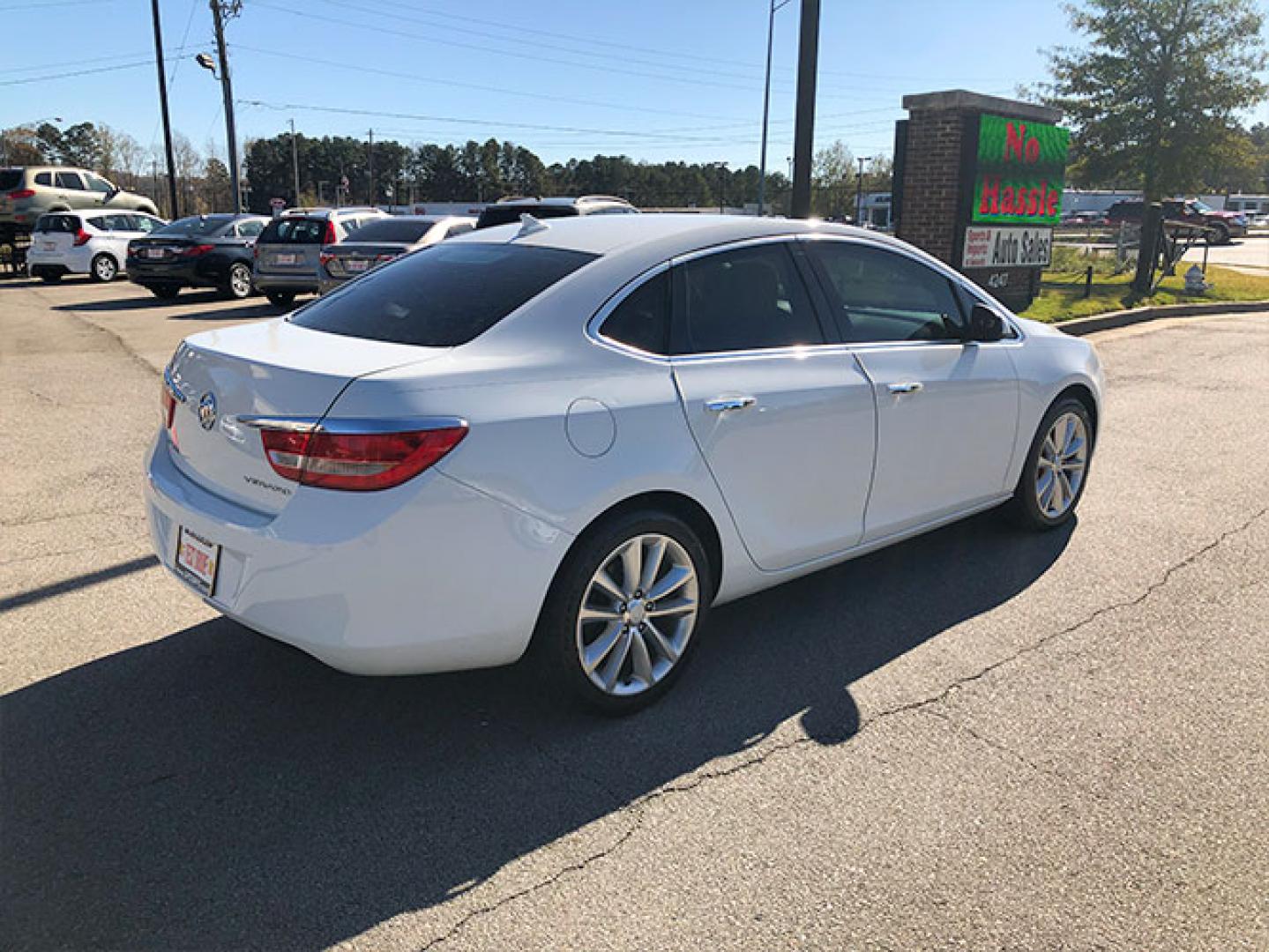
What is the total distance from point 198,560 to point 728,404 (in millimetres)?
1760

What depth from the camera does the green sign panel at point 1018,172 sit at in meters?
12.9

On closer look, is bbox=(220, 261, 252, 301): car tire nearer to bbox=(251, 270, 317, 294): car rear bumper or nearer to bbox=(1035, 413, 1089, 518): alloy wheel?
bbox=(251, 270, 317, 294): car rear bumper

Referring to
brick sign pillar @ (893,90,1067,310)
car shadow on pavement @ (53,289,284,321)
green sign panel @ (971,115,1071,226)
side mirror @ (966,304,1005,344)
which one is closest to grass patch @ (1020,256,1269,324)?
brick sign pillar @ (893,90,1067,310)

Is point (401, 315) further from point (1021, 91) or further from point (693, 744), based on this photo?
point (1021, 91)

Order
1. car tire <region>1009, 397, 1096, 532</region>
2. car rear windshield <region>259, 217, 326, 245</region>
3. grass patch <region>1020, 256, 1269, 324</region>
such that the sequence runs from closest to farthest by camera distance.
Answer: car tire <region>1009, 397, 1096, 532</region>, grass patch <region>1020, 256, 1269, 324</region>, car rear windshield <region>259, 217, 326, 245</region>

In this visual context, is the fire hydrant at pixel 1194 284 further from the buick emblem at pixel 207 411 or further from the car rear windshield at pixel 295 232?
the buick emblem at pixel 207 411

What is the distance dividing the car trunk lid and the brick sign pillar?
1115 cm

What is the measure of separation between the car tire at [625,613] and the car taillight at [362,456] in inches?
22.6

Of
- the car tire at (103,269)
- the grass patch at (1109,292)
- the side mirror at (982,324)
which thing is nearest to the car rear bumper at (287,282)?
the car tire at (103,269)

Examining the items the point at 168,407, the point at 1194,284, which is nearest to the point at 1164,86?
the point at 1194,284

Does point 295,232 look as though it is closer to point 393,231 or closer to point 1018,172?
point 393,231

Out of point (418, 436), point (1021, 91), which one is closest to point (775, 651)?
point (418, 436)

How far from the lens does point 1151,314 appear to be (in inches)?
621

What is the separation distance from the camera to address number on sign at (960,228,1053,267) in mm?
13023
